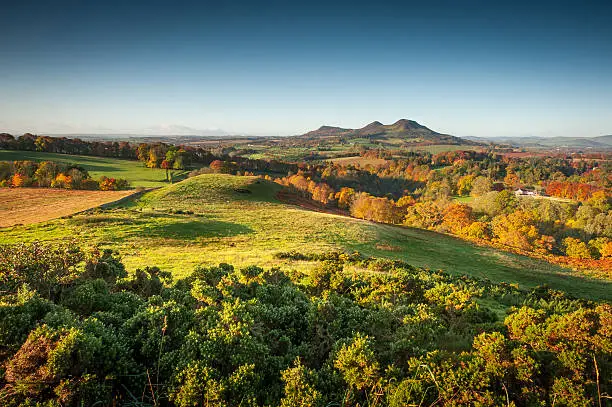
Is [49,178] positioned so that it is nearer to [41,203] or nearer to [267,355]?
[41,203]

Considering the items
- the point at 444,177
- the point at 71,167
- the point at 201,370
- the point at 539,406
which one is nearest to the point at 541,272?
the point at 539,406

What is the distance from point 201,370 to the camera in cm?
504

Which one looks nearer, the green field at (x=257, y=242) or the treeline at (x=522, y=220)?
the green field at (x=257, y=242)

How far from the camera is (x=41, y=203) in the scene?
1682 inches

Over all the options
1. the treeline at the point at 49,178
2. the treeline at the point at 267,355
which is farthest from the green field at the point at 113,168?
the treeline at the point at 267,355

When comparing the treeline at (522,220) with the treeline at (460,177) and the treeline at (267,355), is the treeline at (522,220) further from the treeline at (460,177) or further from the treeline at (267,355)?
the treeline at (267,355)

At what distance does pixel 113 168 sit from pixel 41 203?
52543 mm

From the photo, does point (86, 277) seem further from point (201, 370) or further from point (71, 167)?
point (71, 167)

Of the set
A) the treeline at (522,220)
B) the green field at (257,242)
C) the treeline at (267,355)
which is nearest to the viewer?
the treeline at (267,355)

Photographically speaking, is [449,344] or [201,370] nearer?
[201,370]

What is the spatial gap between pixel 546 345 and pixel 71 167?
95013 millimetres

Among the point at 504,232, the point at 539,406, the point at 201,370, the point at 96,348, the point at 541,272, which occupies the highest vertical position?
the point at 96,348

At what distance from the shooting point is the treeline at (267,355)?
4.66 meters

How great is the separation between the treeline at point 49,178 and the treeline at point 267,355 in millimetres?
68946
